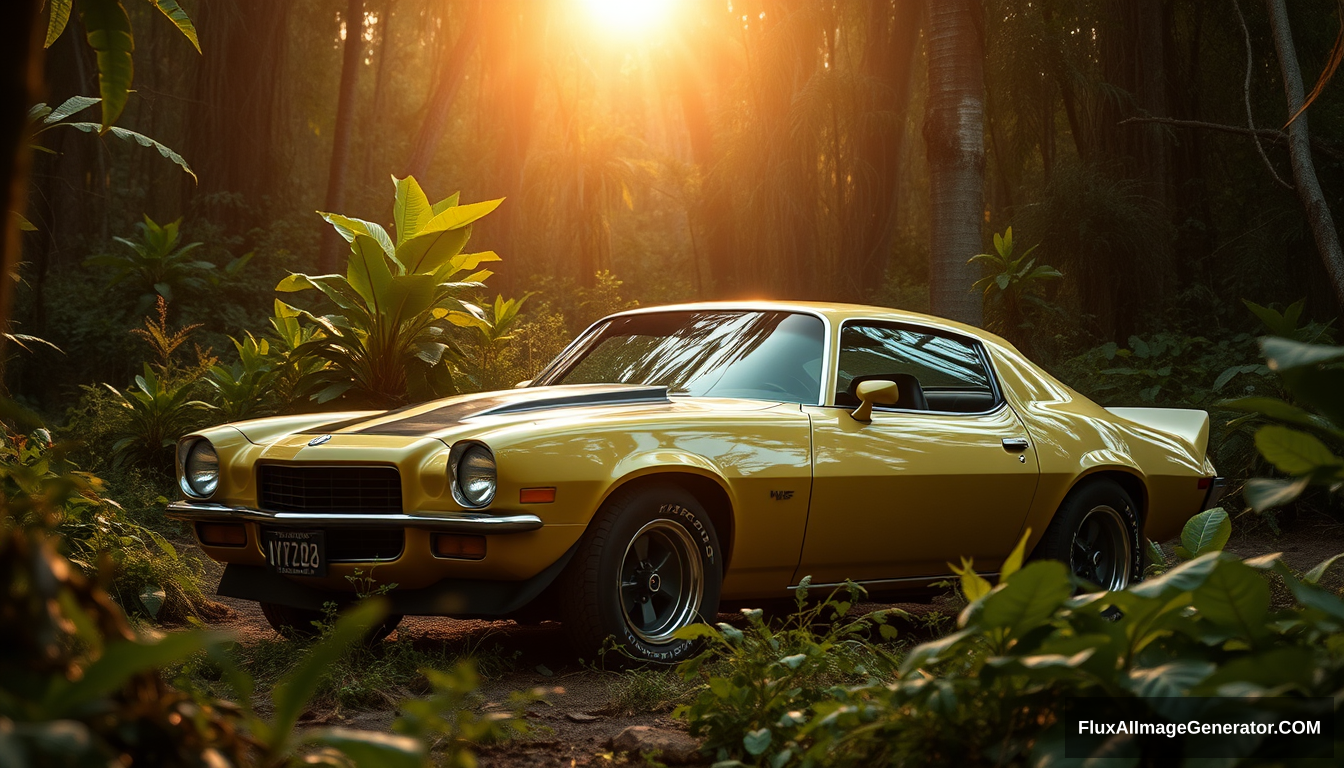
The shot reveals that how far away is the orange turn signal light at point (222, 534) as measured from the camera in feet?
15.6

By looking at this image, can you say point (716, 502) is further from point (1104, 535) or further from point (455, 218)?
point (455, 218)

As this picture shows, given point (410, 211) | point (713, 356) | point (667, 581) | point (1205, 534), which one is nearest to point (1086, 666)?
point (1205, 534)

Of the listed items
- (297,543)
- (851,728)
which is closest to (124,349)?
(297,543)

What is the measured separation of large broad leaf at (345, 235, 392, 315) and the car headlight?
9.94 feet

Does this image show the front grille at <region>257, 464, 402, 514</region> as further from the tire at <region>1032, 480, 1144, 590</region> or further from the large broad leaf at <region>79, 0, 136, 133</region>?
the tire at <region>1032, 480, 1144, 590</region>

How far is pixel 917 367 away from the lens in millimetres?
6062

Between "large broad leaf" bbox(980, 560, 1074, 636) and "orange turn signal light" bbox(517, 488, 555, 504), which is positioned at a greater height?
"large broad leaf" bbox(980, 560, 1074, 636)

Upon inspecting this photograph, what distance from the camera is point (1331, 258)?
9133 millimetres

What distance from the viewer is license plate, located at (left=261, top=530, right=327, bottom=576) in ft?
14.5

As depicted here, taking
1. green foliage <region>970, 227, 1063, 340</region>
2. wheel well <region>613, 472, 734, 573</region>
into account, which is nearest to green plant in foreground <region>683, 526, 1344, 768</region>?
wheel well <region>613, 472, 734, 573</region>

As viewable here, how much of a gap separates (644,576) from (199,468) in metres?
1.91

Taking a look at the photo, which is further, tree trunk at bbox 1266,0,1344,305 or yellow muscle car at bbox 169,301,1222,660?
tree trunk at bbox 1266,0,1344,305

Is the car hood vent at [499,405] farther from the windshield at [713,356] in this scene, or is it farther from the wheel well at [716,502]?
the wheel well at [716,502]

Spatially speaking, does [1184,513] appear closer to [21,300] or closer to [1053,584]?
[1053,584]
